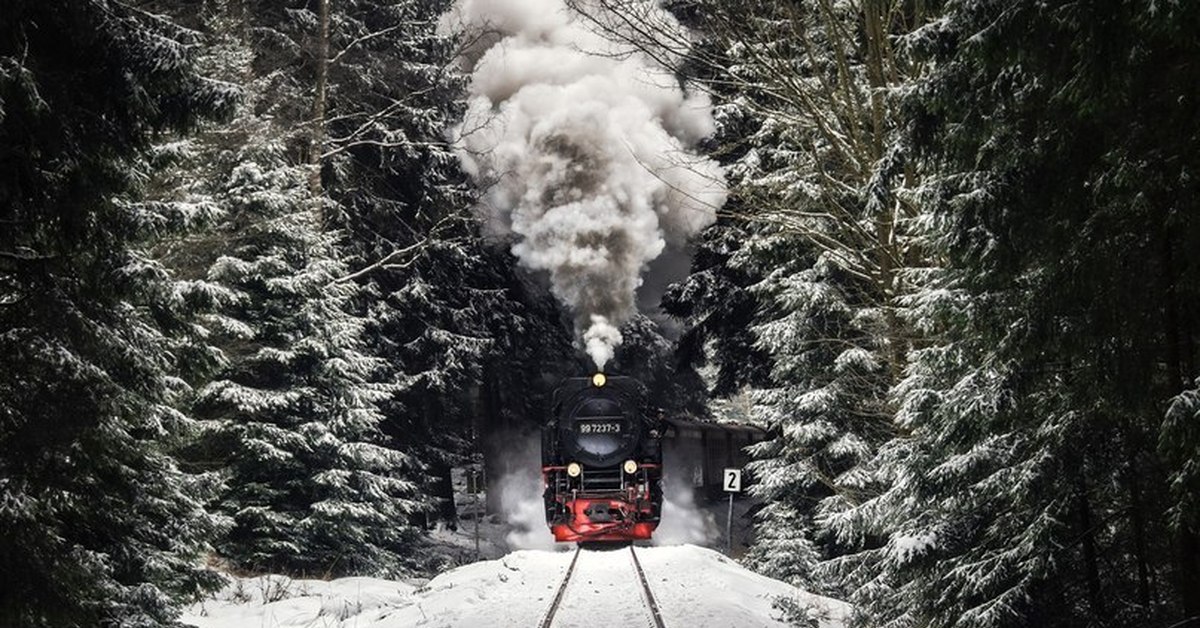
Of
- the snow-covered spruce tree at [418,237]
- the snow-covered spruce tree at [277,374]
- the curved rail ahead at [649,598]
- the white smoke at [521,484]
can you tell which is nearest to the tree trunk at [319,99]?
the snow-covered spruce tree at [418,237]

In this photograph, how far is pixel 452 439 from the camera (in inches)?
1005

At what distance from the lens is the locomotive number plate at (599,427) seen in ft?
59.7

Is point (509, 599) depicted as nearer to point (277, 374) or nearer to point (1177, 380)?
point (277, 374)

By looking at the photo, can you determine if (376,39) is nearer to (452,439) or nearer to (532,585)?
(452,439)

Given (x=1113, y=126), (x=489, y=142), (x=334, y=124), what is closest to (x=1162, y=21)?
(x=1113, y=126)

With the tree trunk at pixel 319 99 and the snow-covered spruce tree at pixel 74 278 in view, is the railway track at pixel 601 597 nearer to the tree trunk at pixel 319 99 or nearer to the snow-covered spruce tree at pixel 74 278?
the snow-covered spruce tree at pixel 74 278

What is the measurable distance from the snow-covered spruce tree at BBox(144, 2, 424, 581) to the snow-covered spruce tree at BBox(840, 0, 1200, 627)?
1008cm

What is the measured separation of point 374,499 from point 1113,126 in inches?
536

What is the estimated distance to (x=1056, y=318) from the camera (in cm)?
571

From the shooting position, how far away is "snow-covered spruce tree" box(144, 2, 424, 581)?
46.1ft

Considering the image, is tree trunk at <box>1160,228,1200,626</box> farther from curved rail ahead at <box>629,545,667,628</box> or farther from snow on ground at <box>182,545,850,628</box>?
curved rail ahead at <box>629,545,667,628</box>

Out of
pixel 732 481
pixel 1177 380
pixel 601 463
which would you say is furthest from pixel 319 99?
pixel 1177 380

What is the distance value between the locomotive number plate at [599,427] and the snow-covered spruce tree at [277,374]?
385cm

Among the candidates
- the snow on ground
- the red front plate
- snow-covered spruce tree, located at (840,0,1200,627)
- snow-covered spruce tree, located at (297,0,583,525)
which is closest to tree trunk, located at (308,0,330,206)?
snow-covered spruce tree, located at (297,0,583,525)
